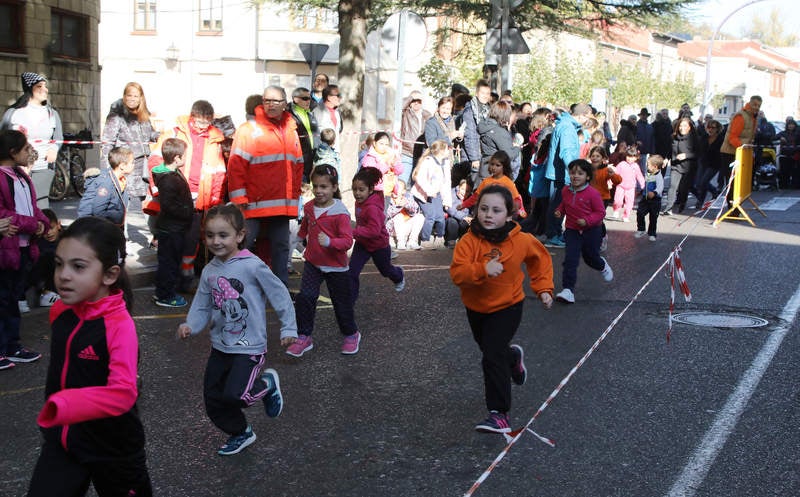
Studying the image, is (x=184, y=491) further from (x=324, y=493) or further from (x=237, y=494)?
(x=324, y=493)

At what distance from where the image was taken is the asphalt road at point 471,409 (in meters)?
4.88

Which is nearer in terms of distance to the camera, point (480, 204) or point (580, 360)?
point (480, 204)

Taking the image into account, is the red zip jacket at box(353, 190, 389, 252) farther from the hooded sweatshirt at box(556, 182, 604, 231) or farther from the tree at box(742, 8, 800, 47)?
the tree at box(742, 8, 800, 47)

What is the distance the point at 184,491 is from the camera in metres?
4.68

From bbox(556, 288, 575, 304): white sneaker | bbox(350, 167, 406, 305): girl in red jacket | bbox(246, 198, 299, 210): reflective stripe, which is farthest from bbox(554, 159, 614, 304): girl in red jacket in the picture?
bbox(246, 198, 299, 210): reflective stripe

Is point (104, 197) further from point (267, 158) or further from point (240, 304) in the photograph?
point (240, 304)

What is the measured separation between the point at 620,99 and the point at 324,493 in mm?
50424

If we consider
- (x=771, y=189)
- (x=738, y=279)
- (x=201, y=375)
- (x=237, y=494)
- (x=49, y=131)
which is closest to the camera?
(x=237, y=494)

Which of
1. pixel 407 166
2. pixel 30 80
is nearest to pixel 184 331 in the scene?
pixel 30 80

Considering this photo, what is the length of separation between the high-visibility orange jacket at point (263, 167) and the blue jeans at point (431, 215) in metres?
5.26

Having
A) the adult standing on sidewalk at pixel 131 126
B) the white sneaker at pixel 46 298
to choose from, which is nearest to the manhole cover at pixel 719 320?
the white sneaker at pixel 46 298

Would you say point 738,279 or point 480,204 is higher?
point 480,204

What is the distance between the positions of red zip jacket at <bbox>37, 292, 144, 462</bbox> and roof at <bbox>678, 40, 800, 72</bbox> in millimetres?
87813

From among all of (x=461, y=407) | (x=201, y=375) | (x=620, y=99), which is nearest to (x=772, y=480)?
(x=461, y=407)
